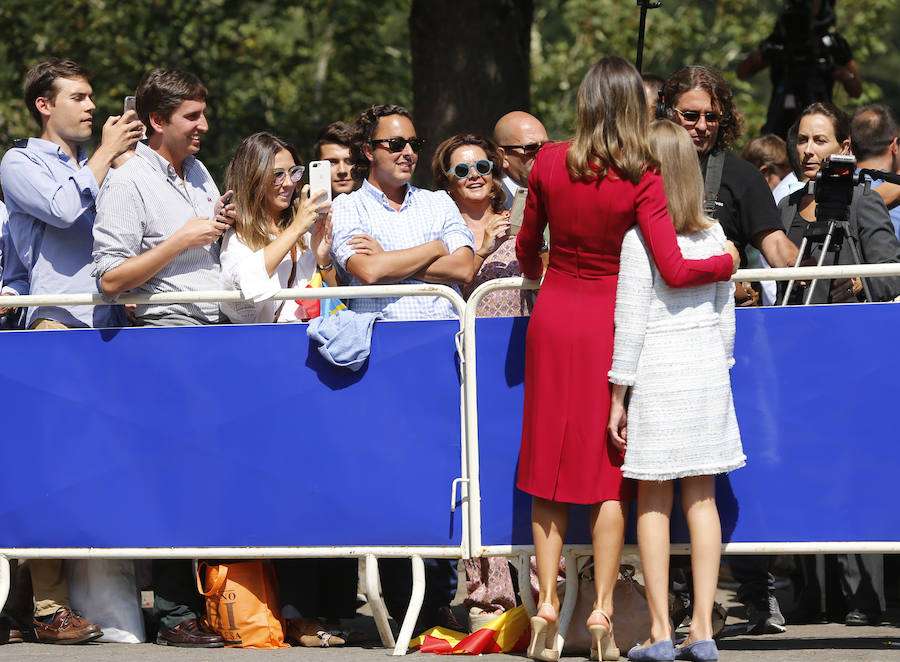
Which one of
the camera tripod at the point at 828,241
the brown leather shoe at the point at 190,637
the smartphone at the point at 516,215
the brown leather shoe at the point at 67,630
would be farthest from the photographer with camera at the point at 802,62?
the brown leather shoe at the point at 67,630

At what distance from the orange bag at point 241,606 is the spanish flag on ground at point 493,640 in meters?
0.70

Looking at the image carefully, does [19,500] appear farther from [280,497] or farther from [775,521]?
[775,521]

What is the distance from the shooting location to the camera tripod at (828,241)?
18.7ft

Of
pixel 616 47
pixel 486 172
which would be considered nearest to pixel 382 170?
pixel 486 172

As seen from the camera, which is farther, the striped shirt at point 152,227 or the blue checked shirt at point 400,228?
the blue checked shirt at point 400,228

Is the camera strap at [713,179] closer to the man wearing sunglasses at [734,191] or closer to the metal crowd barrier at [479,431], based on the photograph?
the man wearing sunglasses at [734,191]

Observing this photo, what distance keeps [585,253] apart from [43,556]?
→ 2678 millimetres

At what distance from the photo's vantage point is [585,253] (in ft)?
17.0

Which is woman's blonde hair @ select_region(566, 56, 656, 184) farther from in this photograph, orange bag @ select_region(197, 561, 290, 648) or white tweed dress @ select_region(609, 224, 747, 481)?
orange bag @ select_region(197, 561, 290, 648)

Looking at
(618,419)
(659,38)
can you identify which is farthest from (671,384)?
(659,38)

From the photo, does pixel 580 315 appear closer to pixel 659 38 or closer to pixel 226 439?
pixel 226 439

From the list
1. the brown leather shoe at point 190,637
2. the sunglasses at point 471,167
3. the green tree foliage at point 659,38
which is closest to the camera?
the brown leather shoe at point 190,637

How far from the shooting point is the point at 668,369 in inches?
201

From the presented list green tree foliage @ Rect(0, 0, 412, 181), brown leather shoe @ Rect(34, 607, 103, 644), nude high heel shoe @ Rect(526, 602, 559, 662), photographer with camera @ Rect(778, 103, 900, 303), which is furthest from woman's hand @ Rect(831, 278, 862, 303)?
green tree foliage @ Rect(0, 0, 412, 181)
